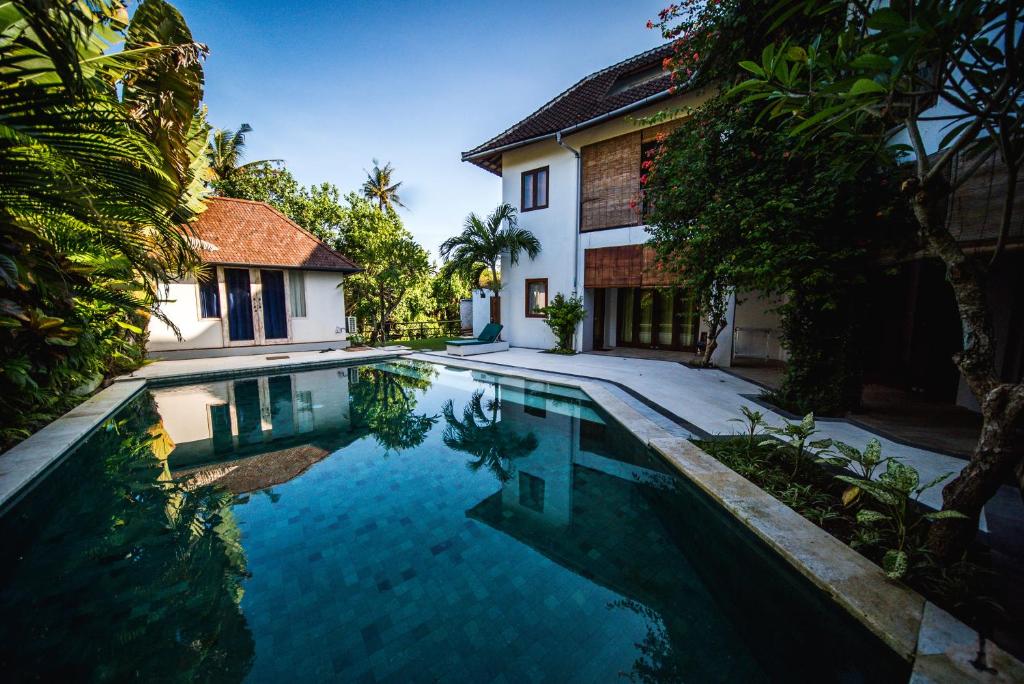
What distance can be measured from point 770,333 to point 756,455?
9016mm

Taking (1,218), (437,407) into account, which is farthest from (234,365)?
(1,218)

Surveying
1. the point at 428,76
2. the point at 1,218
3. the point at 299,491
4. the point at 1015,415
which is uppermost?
the point at 428,76

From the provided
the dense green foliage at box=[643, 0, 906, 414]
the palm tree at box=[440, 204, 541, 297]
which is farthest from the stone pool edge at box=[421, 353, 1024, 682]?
the palm tree at box=[440, 204, 541, 297]

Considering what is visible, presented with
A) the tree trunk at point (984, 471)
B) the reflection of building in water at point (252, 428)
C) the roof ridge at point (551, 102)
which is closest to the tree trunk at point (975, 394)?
the tree trunk at point (984, 471)

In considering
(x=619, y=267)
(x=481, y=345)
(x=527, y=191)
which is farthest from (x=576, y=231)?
(x=481, y=345)

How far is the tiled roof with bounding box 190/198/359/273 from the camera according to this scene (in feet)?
41.4

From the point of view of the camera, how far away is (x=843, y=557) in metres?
2.55

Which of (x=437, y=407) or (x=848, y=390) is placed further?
(x=437, y=407)

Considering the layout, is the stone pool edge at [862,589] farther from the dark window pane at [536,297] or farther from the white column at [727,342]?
the dark window pane at [536,297]

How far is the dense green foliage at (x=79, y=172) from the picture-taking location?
234cm

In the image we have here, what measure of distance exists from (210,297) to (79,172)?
38.2ft

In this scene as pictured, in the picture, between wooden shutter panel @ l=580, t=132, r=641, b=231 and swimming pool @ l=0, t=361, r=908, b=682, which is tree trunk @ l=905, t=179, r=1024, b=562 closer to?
swimming pool @ l=0, t=361, r=908, b=682

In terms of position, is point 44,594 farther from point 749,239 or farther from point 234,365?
point 234,365

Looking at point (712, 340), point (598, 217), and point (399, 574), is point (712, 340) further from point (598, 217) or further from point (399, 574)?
point (399, 574)
